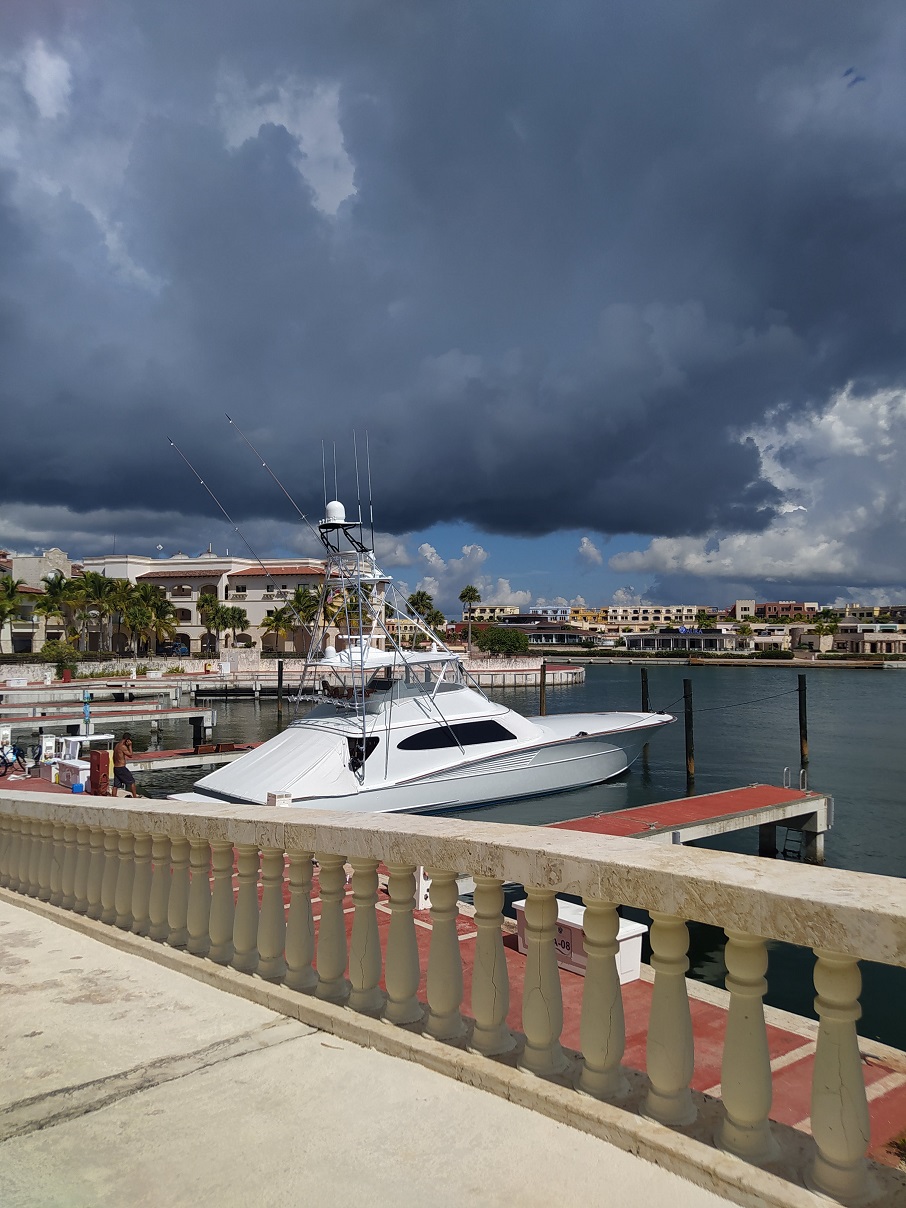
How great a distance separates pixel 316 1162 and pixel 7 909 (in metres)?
4.47

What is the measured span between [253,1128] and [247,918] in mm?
1618

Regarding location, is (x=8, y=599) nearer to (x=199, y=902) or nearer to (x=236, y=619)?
(x=236, y=619)

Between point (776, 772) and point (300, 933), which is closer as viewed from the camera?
point (300, 933)

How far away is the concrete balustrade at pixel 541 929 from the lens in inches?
99.3

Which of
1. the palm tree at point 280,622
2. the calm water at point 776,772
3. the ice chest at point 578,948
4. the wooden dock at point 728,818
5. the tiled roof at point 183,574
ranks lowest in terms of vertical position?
the calm water at point 776,772

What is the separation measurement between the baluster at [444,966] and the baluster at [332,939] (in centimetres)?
59

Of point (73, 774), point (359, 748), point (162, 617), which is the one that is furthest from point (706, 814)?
point (162, 617)

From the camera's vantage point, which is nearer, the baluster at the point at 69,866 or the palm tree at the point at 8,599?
the baluster at the point at 69,866

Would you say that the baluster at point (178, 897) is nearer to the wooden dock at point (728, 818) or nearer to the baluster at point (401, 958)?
the baluster at point (401, 958)

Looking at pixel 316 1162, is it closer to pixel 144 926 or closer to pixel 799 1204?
pixel 799 1204

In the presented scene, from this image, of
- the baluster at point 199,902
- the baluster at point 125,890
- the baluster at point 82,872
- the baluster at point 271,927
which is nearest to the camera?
the baluster at point 271,927

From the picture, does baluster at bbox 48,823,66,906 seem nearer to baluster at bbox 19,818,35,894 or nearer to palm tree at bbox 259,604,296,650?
baluster at bbox 19,818,35,894

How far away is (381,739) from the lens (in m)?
20.5

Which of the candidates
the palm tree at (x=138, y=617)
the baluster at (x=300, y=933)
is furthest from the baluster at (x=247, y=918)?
the palm tree at (x=138, y=617)
